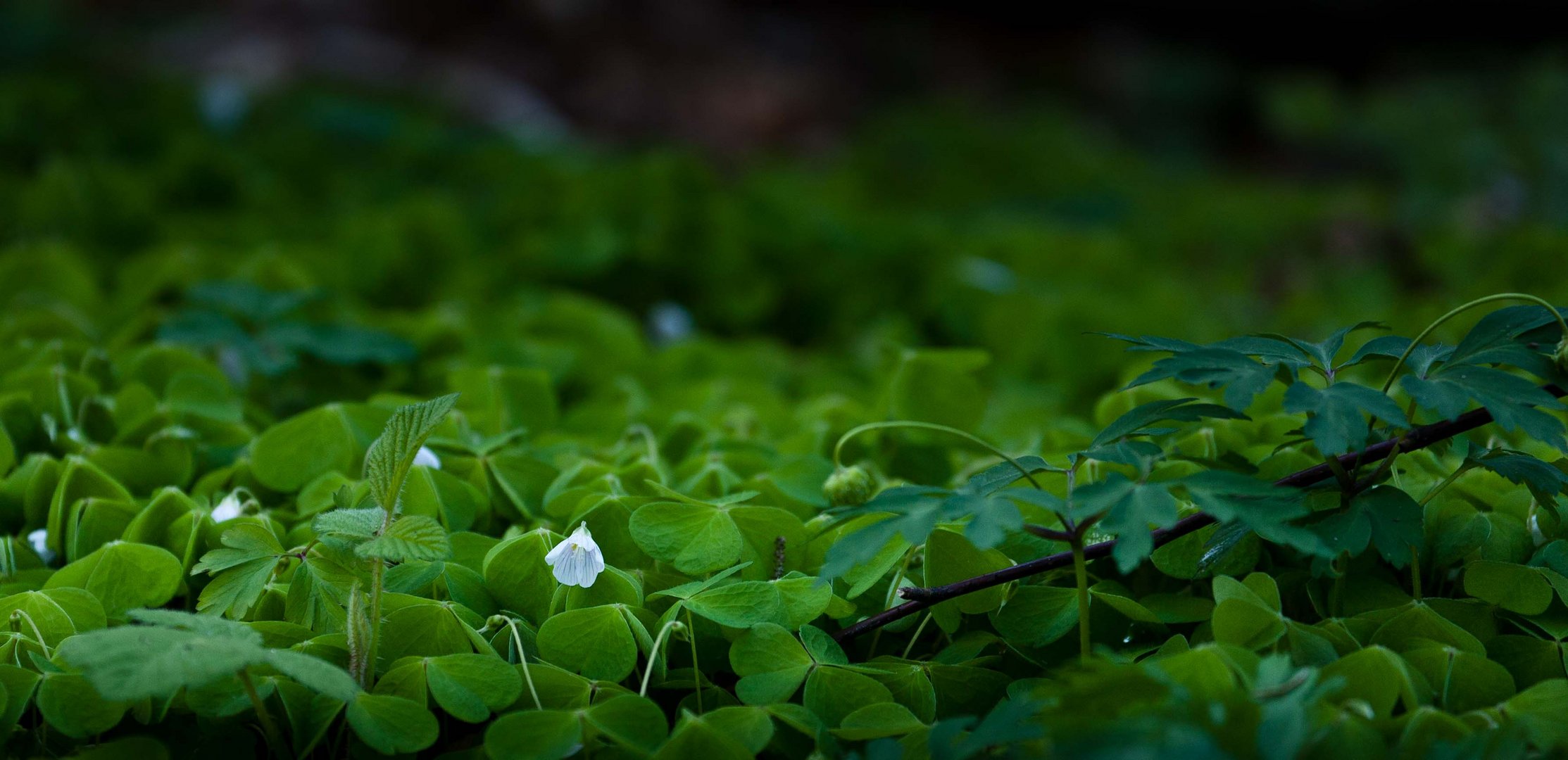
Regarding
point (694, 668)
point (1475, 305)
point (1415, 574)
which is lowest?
point (694, 668)

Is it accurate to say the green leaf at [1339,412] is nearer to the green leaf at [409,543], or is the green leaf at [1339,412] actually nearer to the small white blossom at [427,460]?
the green leaf at [409,543]

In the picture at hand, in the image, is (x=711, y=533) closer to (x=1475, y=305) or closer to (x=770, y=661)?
(x=770, y=661)

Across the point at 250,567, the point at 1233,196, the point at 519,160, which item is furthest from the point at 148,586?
the point at 1233,196

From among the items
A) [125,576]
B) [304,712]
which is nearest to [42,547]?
[125,576]

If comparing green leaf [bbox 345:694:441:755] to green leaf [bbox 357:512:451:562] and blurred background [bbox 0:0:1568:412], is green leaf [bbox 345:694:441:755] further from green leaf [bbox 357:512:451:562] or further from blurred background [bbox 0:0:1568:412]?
blurred background [bbox 0:0:1568:412]

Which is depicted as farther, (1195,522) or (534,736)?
(1195,522)

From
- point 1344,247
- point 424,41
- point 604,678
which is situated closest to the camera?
point 604,678

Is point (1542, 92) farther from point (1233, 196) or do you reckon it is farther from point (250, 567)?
point (250, 567)
